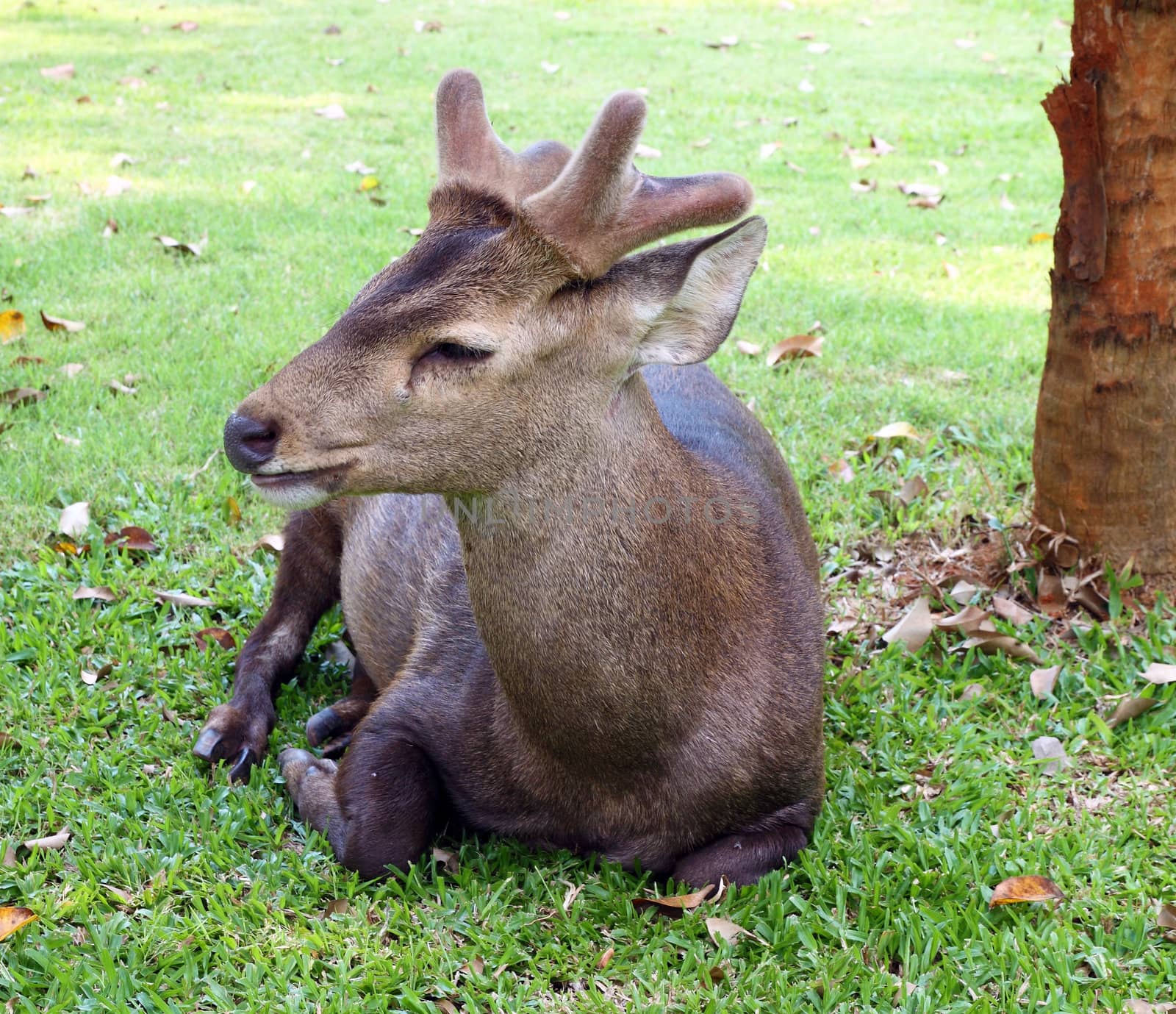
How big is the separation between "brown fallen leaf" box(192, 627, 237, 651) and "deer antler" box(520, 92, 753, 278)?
2075 mm

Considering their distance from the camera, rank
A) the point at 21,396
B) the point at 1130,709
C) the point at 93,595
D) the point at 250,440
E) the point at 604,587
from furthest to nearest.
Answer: the point at 21,396, the point at 93,595, the point at 1130,709, the point at 604,587, the point at 250,440

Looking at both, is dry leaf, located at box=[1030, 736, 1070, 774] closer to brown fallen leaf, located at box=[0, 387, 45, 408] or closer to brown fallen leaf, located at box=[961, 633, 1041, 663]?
brown fallen leaf, located at box=[961, 633, 1041, 663]

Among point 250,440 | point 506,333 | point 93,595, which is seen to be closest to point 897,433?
point 506,333

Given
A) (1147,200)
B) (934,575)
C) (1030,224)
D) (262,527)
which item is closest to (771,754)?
(934,575)

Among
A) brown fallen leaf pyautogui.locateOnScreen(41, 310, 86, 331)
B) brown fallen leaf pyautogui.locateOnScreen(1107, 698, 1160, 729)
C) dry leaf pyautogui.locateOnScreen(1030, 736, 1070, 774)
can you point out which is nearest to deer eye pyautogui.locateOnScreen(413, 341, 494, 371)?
dry leaf pyautogui.locateOnScreen(1030, 736, 1070, 774)

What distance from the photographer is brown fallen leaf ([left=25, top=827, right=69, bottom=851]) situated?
3.22 m

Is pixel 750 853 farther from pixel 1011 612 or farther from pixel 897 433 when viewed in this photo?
pixel 897 433

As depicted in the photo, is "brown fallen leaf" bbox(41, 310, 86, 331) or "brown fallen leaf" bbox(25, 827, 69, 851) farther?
"brown fallen leaf" bbox(41, 310, 86, 331)

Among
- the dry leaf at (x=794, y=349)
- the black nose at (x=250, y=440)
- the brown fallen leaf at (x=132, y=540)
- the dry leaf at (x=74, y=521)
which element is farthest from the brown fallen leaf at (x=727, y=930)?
the dry leaf at (x=794, y=349)

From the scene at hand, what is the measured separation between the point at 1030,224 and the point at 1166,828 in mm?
5635

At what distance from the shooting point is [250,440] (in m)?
2.65

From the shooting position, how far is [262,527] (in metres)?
4.84

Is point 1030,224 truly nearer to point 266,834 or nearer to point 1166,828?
point 1166,828

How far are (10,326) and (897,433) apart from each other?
13.1 feet
